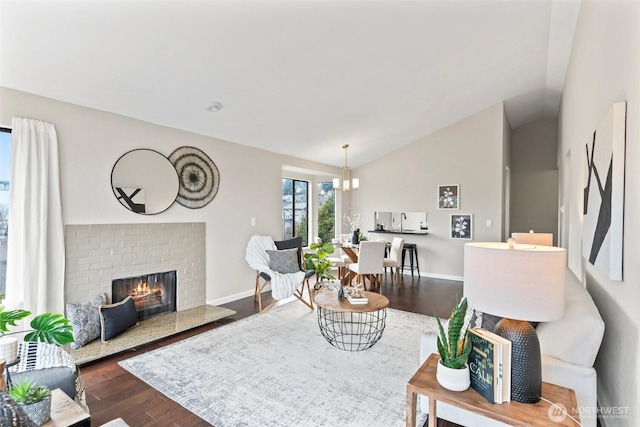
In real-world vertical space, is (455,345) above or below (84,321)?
above

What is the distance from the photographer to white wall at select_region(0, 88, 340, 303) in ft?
9.90

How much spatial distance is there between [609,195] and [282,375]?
2436 mm

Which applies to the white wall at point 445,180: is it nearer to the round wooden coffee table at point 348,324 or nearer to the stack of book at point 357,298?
the round wooden coffee table at point 348,324

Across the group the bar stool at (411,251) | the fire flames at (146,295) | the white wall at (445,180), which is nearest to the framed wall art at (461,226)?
the white wall at (445,180)

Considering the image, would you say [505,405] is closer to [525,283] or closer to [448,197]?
[525,283]

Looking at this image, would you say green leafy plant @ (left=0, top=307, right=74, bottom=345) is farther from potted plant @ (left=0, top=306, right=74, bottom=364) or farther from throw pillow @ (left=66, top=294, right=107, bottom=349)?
throw pillow @ (left=66, top=294, right=107, bottom=349)

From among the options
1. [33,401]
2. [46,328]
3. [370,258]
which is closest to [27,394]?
[33,401]

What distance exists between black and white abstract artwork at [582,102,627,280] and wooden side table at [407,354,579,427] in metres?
0.66

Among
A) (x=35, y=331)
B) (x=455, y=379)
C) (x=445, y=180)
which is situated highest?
(x=445, y=180)

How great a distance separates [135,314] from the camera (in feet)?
11.3

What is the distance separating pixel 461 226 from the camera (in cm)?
617

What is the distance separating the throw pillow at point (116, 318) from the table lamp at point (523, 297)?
129 inches

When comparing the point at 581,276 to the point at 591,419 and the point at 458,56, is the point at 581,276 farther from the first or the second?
the point at 458,56

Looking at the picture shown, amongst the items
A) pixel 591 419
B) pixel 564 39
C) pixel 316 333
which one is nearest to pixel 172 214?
pixel 316 333
